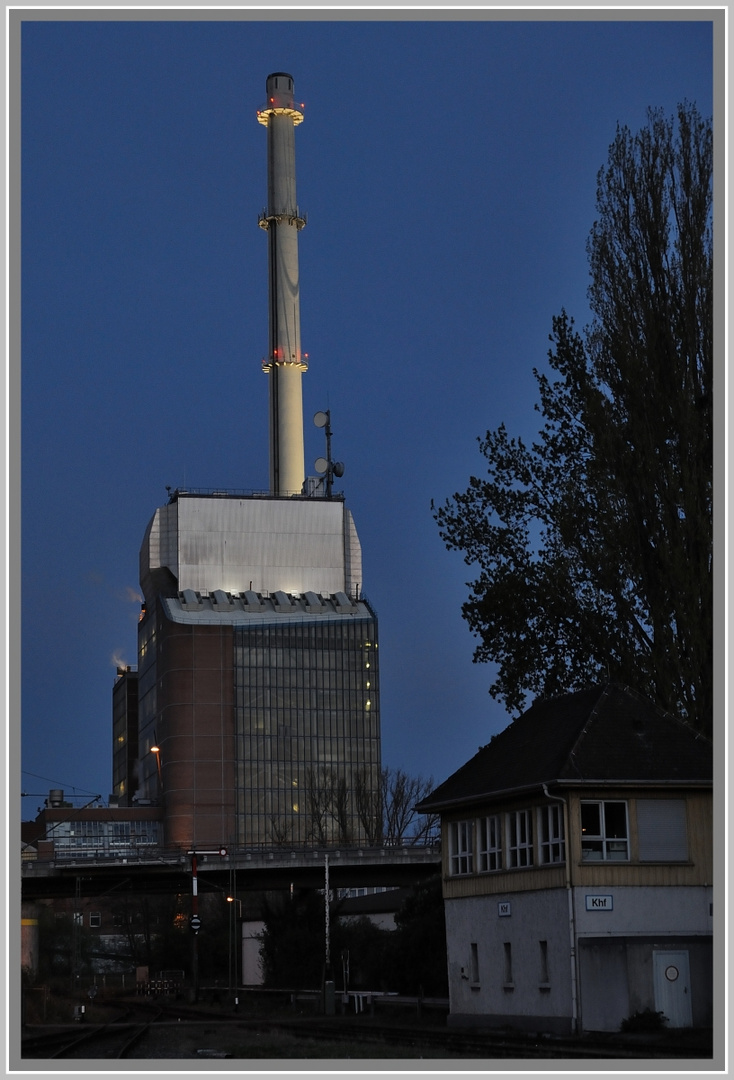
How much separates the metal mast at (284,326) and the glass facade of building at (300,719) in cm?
2158

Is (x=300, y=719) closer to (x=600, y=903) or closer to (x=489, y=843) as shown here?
(x=489, y=843)

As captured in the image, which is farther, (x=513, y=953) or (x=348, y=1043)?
(x=513, y=953)

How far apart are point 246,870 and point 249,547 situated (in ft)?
301

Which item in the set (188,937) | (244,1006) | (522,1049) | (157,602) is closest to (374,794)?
(157,602)

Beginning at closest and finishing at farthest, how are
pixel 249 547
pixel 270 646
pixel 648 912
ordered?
pixel 648 912 → pixel 270 646 → pixel 249 547

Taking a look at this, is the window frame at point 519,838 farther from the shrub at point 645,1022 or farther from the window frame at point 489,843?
the shrub at point 645,1022

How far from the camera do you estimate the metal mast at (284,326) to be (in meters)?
185

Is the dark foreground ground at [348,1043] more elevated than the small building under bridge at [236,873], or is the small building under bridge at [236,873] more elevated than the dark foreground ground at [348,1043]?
the dark foreground ground at [348,1043]

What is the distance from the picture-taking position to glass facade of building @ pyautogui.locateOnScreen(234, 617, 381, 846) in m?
170

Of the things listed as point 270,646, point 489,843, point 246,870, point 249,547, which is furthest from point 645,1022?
point 249,547

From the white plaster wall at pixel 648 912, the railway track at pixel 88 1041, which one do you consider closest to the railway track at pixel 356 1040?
the railway track at pixel 88 1041

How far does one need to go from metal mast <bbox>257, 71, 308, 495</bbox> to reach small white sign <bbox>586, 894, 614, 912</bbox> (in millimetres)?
148646

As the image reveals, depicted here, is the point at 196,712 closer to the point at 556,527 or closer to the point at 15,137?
the point at 556,527

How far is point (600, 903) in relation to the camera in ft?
124
